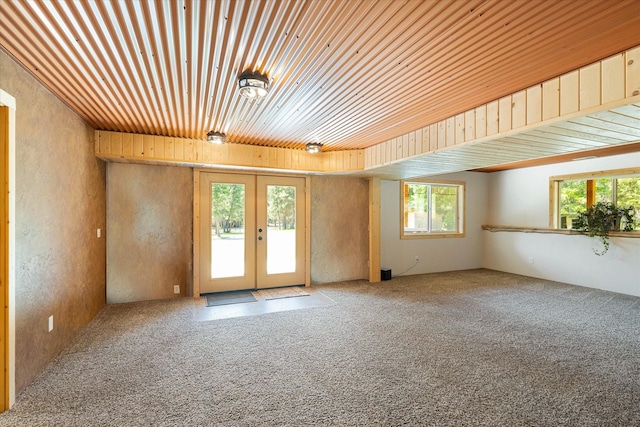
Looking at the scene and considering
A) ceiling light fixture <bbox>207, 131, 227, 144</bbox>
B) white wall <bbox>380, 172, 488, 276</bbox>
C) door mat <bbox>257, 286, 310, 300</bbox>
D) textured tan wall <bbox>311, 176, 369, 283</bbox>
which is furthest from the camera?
white wall <bbox>380, 172, 488, 276</bbox>

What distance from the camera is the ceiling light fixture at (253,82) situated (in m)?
2.29

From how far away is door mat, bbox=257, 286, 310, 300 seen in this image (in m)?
4.83

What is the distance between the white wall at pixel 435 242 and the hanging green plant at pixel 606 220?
2.23m

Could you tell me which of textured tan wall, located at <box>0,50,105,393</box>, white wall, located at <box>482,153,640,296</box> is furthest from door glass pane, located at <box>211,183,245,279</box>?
white wall, located at <box>482,153,640,296</box>

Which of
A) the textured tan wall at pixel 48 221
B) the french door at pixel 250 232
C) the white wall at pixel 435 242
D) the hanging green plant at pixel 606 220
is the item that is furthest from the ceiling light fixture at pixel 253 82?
the hanging green plant at pixel 606 220

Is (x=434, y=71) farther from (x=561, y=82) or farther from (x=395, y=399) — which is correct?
(x=395, y=399)

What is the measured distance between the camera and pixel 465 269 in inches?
279

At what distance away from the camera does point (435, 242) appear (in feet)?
22.1

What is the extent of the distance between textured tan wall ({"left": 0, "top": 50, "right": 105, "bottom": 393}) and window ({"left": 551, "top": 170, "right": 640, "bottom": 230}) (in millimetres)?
7912

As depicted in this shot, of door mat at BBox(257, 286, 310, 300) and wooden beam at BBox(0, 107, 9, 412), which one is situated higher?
wooden beam at BBox(0, 107, 9, 412)

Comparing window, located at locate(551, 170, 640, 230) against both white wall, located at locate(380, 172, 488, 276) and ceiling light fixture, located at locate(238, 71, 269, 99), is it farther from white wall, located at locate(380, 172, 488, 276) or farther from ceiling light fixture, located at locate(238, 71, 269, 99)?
ceiling light fixture, located at locate(238, 71, 269, 99)

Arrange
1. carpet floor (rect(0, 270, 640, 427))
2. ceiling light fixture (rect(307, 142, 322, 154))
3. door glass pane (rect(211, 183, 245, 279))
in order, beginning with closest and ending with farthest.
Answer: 1. carpet floor (rect(0, 270, 640, 427))
2. ceiling light fixture (rect(307, 142, 322, 154))
3. door glass pane (rect(211, 183, 245, 279))

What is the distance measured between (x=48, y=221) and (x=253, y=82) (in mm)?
2233

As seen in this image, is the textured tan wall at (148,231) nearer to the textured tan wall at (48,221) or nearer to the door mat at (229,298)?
the door mat at (229,298)
